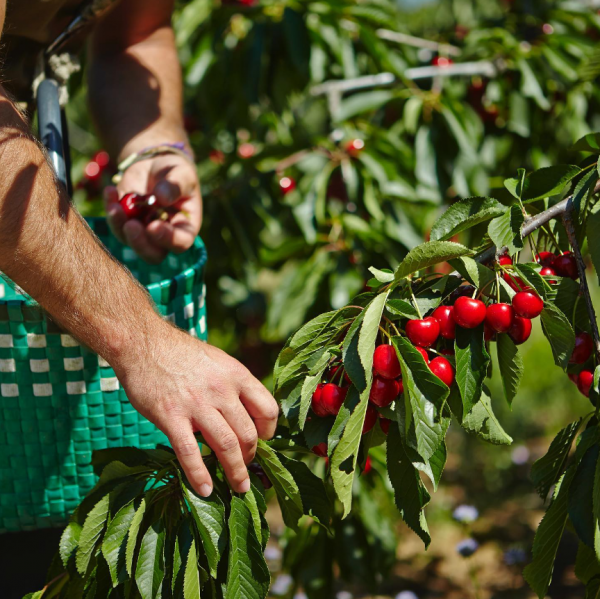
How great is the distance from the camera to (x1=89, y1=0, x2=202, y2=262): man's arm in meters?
1.41

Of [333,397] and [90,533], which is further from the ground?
[333,397]

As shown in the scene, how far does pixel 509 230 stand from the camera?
2.99ft

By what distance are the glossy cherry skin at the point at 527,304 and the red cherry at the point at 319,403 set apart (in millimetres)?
272

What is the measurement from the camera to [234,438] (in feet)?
2.90

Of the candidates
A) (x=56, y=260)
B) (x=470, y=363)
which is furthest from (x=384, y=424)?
(x=56, y=260)

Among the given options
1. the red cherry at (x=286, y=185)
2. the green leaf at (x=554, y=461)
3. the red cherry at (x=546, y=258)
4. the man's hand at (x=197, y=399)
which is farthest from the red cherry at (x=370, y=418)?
the red cherry at (x=286, y=185)

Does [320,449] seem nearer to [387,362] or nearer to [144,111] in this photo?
[387,362]

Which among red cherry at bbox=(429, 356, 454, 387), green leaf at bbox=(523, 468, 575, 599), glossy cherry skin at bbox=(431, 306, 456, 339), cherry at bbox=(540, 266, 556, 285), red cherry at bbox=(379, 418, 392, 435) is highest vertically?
cherry at bbox=(540, 266, 556, 285)

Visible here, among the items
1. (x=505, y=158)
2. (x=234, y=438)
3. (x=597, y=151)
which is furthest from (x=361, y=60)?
(x=234, y=438)

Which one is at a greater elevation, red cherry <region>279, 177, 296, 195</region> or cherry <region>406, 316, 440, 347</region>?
cherry <region>406, 316, 440, 347</region>

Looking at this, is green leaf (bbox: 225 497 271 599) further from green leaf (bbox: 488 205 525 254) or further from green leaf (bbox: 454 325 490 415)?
green leaf (bbox: 488 205 525 254)

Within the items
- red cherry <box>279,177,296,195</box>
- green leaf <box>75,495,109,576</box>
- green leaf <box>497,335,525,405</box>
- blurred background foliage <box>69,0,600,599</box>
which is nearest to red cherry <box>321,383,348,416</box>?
green leaf <box>497,335,525,405</box>

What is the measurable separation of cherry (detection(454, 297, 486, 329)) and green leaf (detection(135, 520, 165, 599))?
48 centimetres

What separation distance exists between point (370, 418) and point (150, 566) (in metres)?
0.34
